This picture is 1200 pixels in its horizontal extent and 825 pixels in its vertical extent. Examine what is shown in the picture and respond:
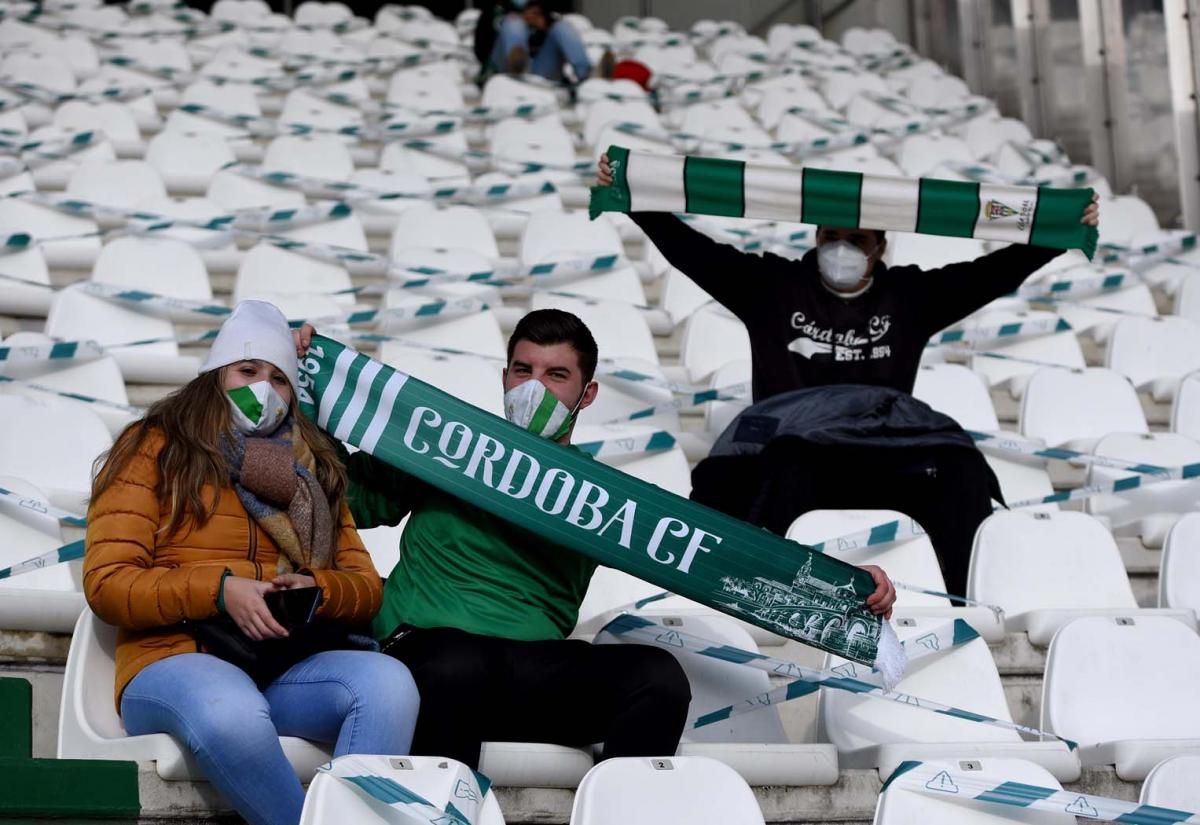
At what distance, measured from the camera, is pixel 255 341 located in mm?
3104

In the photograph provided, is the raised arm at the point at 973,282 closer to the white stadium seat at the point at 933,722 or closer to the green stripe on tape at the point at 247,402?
the white stadium seat at the point at 933,722

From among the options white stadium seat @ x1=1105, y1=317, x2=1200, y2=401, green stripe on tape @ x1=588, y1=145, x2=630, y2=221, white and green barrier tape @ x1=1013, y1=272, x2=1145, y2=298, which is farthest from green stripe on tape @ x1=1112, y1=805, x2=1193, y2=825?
white and green barrier tape @ x1=1013, y1=272, x2=1145, y2=298

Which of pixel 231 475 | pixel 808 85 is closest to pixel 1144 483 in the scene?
pixel 231 475

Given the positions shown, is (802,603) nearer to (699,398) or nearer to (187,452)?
(187,452)

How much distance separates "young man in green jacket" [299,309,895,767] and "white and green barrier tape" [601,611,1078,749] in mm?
189

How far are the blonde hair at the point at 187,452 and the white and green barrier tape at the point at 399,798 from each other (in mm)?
647

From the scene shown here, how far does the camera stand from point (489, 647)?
295 cm

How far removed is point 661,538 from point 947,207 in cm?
177

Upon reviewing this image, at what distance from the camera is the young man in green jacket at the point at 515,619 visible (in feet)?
9.39

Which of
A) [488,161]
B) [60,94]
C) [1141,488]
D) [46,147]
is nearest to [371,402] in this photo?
[1141,488]

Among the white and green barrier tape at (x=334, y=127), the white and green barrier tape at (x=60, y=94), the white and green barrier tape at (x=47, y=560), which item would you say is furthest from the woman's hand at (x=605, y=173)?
the white and green barrier tape at (x=60, y=94)

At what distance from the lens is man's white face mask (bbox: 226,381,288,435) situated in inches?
120

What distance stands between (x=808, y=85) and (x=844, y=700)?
821cm

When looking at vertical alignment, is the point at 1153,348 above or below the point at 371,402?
below
